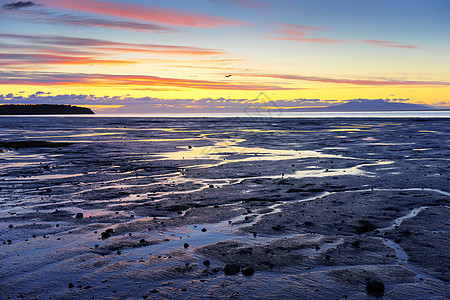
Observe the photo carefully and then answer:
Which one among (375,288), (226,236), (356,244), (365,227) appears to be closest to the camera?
(375,288)

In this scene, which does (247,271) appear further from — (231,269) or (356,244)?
(356,244)

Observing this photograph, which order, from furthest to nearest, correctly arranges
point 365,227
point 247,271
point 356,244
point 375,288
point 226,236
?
point 365,227 < point 226,236 < point 356,244 < point 247,271 < point 375,288

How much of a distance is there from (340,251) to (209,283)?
355 cm

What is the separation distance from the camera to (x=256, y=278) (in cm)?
806

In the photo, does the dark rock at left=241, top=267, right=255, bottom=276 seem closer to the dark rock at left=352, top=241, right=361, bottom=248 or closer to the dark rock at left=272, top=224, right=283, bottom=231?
the dark rock at left=352, top=241, right=361, bottom=248

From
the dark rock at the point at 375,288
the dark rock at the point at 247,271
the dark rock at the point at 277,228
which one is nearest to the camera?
the dark rock at the point at 375,288

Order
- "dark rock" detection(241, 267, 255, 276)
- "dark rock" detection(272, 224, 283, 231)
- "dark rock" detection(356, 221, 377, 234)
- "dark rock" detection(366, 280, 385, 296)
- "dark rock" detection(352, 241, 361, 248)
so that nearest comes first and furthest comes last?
"dark rock" detection(366, 280, 385, 296), "dark rock" detection(241, 267, 255, 276), "dark rock" detection(352, 241, 361, 248), "dark rock" detection(356, 221, 377, 234), "dark rock" detection(272, 224, 283, 231)

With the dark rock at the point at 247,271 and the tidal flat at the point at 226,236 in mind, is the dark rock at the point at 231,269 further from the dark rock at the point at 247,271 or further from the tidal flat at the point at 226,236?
the dark rock at the point at 247,271

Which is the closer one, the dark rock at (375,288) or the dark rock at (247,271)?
the dark rock at (375,288)

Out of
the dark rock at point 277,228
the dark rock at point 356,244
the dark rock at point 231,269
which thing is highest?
the dark rock at point 231,269

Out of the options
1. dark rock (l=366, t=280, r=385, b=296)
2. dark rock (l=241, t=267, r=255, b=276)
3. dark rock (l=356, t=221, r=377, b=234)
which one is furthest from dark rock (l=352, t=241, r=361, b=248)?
dark rock (l=241, t=267, r=255, b=276)

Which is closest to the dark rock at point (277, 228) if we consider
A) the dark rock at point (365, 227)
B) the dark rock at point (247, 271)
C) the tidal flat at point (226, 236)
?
the tidal flat at point (226, 236)

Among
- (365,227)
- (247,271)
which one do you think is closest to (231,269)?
(247,271)

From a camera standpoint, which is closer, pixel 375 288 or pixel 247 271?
pixel 375 288
